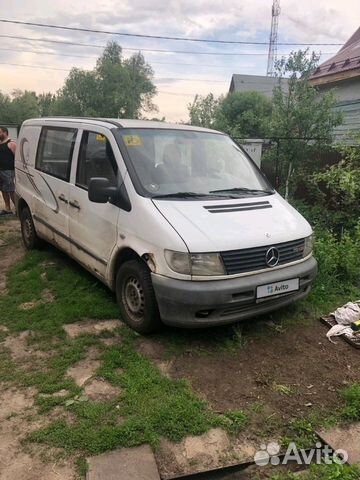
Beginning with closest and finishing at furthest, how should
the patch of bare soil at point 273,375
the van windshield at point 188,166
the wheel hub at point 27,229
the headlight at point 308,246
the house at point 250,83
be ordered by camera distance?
1. the patch of bare soil at point 273,375
2. the van windshield at point 188,166
3. the headlight at point 308,246
4. the wheel hub at point 27,229
5. the house at point 250,83

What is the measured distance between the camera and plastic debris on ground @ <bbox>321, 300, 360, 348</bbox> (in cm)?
392

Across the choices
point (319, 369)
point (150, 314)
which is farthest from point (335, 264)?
point (150, 314)

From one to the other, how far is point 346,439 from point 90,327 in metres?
2.38

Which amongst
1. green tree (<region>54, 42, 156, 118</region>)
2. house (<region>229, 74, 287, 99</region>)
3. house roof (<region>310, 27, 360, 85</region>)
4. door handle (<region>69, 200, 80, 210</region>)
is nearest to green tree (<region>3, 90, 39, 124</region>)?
green tree (<region>54, 42, 156, 118</region>)

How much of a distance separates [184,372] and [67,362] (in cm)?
96

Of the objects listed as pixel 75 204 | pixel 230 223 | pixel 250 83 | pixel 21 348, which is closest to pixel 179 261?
pixel 230 223

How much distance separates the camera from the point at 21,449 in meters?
2.49

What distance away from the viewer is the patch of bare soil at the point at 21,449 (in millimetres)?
2324

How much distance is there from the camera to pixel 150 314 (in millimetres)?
3643

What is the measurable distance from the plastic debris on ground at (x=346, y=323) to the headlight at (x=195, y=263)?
57.1 inches

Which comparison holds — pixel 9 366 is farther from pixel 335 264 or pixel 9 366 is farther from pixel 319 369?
pixel 335 264

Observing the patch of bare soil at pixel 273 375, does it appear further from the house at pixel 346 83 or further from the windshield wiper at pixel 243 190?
the house at pixel 346 83

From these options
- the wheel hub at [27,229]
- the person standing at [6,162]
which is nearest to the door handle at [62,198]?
the wheel hub at [27,229]

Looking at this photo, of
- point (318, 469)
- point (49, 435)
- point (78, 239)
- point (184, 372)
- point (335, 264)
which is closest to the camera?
point (318, 469)
